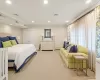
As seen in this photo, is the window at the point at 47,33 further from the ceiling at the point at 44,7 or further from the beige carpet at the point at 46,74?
the beige carpet at the point at 46,74

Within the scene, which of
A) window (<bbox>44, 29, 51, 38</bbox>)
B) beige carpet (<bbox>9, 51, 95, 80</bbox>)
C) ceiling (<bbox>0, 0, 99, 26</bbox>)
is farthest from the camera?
window (<bbox>44, 29, 51, 38</bbox>)

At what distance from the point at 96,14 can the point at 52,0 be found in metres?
1.56

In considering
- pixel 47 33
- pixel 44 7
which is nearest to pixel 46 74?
pixel 44 7

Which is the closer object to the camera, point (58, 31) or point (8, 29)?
point (8, 29)

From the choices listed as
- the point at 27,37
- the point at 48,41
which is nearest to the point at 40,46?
the point at 48,41

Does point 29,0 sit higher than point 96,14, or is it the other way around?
point 29,0

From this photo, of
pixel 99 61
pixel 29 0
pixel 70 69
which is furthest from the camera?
pixel 70 69

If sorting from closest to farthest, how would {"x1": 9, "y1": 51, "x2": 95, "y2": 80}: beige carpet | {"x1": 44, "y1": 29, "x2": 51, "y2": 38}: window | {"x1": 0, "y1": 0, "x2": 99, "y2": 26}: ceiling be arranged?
{"x1": 9, "y1": 51, "x2": 95, "y2": 80}: beige carpet < {"x1": 0, "y1": 0, "x2": 99, "y2": 26}: ceiling < {"x1": 44, "y1": 29, "x2": 51, "y2": 38}: window

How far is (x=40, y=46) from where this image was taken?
9.16 metres

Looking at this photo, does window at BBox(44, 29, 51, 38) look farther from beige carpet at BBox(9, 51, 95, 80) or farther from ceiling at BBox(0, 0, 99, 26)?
beige carpet at BBox(9, 51, 95, 80)

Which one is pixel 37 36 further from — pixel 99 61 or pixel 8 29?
pixel 99 61

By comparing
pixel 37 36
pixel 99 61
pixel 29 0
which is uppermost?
pixel 29 0

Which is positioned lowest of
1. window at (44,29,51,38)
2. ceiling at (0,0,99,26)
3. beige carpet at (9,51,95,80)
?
beige carpet at (9,51,95,80)

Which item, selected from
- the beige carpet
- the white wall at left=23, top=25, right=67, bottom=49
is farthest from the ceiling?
the white wall at left=23, top=25, right=67, bottom=49
